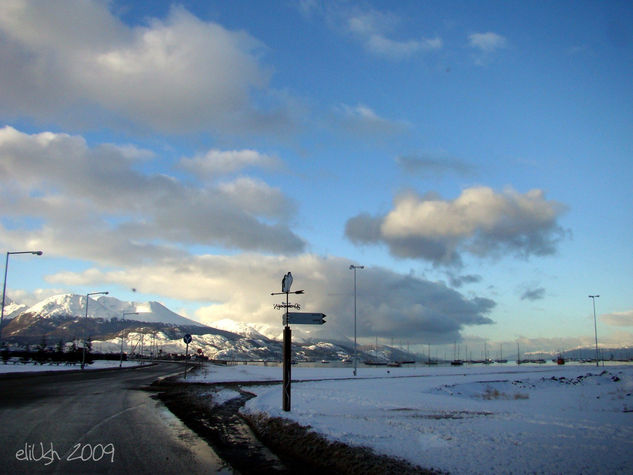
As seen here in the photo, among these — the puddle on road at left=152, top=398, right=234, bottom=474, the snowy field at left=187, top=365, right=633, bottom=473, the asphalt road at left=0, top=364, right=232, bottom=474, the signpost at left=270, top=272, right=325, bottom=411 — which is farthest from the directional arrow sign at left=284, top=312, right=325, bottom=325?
the asphalt road at left=0, top=364, right=232, bottom=474

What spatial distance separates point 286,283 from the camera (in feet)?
62.3

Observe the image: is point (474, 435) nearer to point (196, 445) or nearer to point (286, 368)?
point (196, 445)

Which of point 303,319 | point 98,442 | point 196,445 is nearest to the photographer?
point 98,442

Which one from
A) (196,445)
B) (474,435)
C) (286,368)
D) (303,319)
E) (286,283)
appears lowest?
(196,445)

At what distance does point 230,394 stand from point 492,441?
18287 millimetres

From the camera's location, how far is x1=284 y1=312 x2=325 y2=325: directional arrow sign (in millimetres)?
18797

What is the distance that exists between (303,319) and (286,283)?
A: 1.57 m

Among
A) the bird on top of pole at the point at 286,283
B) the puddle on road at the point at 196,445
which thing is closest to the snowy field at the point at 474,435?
the puddle on road at the point at 196,445

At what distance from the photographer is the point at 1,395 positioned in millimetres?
25062

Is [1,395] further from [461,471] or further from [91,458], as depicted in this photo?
[461,471]

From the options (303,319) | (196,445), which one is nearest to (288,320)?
(303,319)

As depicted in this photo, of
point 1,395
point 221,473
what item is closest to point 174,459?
point 221,473

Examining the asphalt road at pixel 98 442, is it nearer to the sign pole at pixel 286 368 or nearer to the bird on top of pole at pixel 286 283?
Answer: the sign pole at pixel 286 368

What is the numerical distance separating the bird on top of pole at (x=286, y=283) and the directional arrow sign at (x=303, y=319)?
938mm
